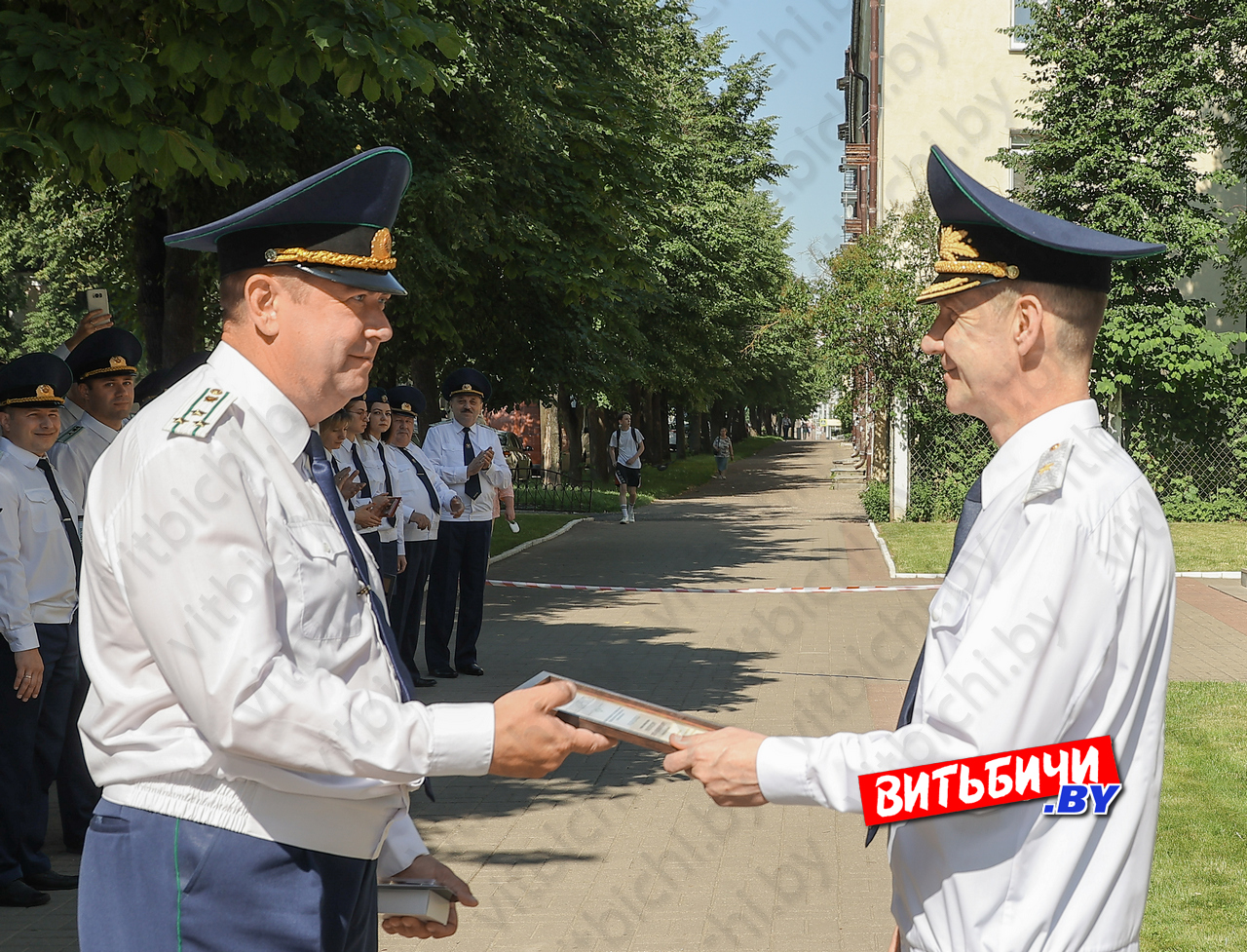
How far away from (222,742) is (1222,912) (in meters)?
4.50

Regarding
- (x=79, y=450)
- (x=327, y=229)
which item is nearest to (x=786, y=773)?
(x=327, y=229)

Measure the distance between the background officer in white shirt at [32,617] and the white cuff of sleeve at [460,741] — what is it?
12.7ft

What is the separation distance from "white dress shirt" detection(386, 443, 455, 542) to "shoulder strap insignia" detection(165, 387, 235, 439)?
7527 millimetres

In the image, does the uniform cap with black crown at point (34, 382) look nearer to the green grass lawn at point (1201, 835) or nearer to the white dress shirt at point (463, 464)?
the white dress shirt at point (463, 464)

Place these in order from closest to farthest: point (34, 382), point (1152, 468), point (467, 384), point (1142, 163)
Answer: point (34, 382) < point (467, 384) < point (1142, 163) < point (1152, 468)

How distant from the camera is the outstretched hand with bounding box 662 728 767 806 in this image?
2211 millimetres

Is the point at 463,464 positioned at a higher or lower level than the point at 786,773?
lower

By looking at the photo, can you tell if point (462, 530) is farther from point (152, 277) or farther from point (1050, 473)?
point (1050, 473)

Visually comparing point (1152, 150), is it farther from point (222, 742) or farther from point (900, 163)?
point (222, 742)

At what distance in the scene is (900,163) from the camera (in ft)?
81.3

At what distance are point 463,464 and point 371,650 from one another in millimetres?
8347

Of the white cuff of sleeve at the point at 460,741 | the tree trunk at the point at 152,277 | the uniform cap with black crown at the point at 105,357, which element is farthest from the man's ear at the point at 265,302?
the tree trunk at the point at 152,277

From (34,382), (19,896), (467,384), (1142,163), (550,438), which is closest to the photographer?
(19,896)

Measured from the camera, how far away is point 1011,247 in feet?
7.50
